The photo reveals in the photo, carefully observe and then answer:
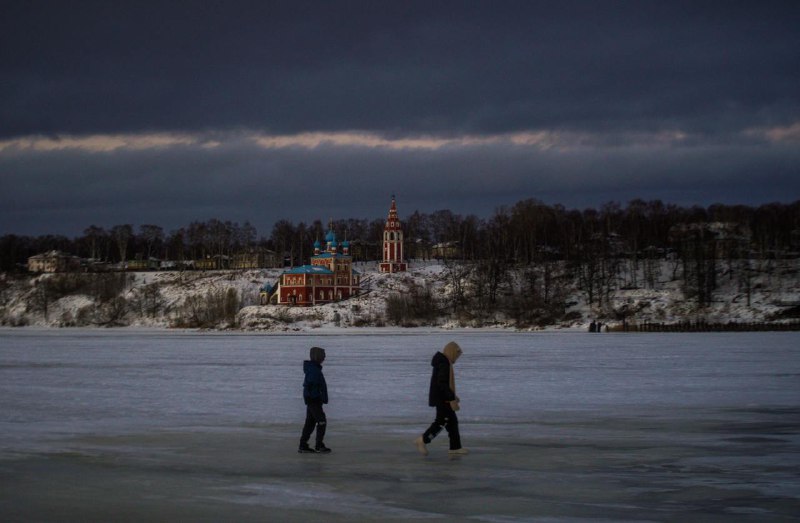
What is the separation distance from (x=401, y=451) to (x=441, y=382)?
1.64 m

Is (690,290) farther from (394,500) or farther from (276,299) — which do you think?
(394,500)

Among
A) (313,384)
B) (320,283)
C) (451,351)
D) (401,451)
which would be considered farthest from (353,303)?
(451,351)

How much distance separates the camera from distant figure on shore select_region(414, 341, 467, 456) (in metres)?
15.4

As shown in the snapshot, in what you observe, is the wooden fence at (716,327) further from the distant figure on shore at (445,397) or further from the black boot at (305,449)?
the black boot at (305,449)

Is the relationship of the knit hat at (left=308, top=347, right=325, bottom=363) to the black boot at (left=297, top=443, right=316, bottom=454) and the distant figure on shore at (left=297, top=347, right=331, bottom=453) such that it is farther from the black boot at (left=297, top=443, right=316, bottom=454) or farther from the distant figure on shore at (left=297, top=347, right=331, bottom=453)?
the black boot at (left=297, top=443, right=316, bottom=454)

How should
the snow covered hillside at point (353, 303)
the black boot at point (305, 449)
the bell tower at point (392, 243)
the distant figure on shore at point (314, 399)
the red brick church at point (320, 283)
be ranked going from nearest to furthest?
the distant figure on shore at point (314, 399) → the black boot at point (305, 449) → the snow covered hillside at point (353, 303) → the red brick church at point (320, 283) → the bell tower at point (392, 243)

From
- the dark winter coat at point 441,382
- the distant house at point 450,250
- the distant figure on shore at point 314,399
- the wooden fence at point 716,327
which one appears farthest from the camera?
the distant house at point 450,250

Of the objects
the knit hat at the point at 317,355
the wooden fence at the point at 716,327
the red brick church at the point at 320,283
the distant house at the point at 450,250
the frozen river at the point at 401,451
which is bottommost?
the wooden fence at the point at 716,327

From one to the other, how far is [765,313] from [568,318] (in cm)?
2366

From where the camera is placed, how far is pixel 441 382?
15.4 m

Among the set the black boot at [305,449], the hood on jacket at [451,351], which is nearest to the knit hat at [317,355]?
the black boot at [305,449]

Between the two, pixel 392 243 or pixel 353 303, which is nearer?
pixel 353 303

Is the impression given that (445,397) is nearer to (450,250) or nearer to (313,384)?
(313,384)

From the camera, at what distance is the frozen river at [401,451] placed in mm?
11859
